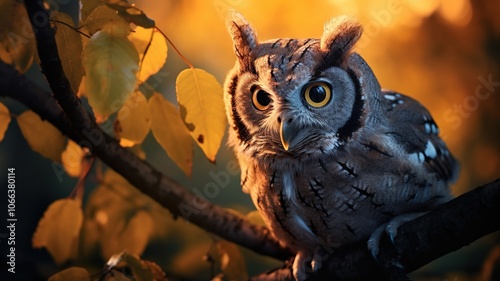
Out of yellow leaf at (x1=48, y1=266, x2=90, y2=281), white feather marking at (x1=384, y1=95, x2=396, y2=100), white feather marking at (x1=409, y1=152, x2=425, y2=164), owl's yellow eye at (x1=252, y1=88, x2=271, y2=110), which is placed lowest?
yellow leaf at (x1=48, y1=266, x2=90, y2=281)

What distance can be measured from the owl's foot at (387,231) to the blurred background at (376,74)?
0.52 meters

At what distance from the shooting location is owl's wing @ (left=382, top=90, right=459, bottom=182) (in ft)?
3.49

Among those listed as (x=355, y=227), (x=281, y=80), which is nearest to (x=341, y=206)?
(x=355, y=227)

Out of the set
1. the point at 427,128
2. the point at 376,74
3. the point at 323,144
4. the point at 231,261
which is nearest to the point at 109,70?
the point at 323,144

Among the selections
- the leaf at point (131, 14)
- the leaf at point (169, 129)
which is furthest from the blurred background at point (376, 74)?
the leaf at point (131, 14)

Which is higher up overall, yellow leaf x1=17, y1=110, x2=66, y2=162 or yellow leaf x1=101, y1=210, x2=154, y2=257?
yellow leaf x1=17, y1=110, x2=66, y2=162

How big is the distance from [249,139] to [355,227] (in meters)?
0.30

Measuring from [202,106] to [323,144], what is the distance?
10.0 inches

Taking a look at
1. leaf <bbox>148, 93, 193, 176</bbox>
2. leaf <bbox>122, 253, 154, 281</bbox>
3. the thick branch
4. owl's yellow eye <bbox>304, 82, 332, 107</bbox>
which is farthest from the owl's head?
leaf <bbox>122, 253, 154, 281</bbox>

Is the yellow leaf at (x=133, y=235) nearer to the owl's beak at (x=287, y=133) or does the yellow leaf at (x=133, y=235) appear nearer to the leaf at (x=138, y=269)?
the leaf at (x=138, y=269)

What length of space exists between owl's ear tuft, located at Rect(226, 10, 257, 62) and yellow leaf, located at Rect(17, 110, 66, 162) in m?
0.46

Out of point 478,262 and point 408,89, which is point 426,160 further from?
point 478,262

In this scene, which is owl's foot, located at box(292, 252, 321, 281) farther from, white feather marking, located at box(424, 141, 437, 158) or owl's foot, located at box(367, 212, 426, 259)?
→ white feather marking, located at box(424, 141, 437, 158)

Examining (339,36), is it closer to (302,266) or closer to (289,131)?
(289,131)
